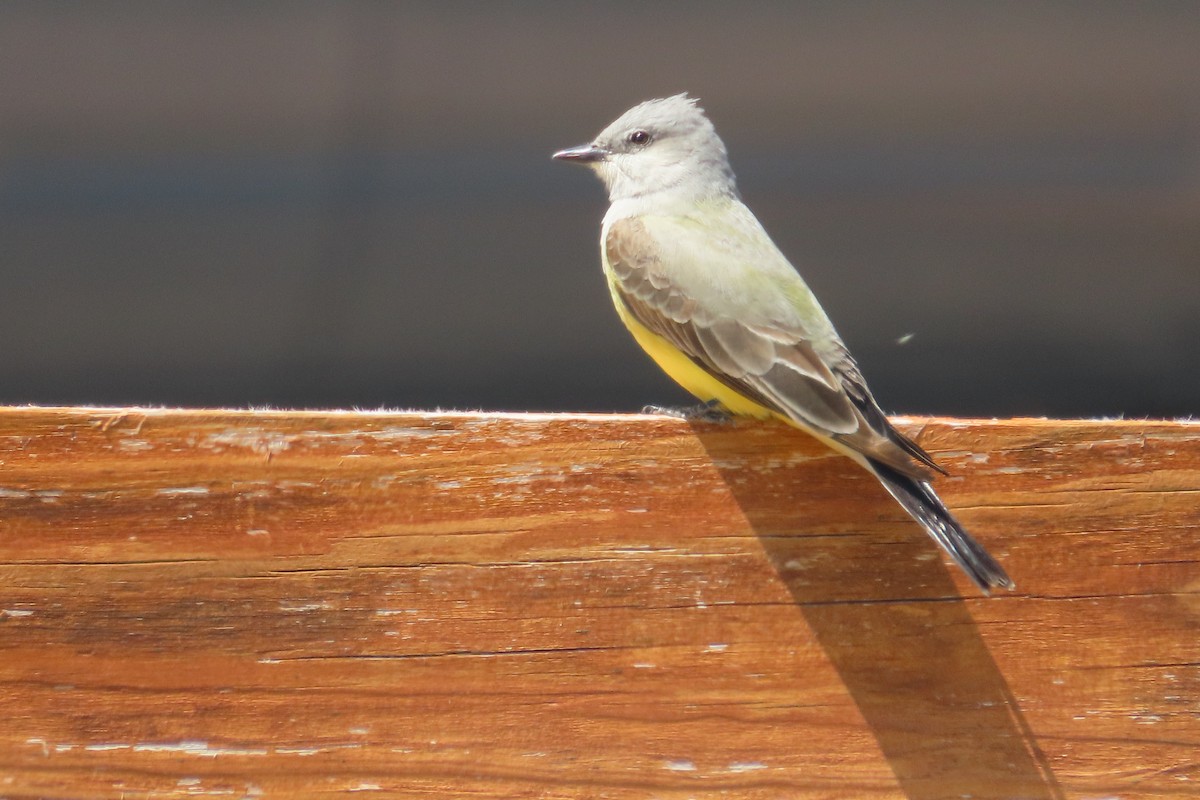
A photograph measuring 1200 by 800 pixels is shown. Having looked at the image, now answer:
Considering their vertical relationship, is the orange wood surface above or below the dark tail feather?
below

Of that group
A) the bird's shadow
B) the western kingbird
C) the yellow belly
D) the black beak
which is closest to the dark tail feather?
the western kingbird

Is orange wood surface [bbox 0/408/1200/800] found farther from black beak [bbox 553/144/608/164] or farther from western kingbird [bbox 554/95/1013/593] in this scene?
black beak [bbox 553/144/608/164]

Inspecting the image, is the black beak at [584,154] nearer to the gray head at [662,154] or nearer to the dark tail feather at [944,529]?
the gray head at [662,154]

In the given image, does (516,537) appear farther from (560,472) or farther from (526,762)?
(526,762)

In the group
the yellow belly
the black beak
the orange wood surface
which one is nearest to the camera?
the orange wood surface

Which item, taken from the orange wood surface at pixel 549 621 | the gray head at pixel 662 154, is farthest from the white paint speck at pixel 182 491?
the gray head at pixel 662 154

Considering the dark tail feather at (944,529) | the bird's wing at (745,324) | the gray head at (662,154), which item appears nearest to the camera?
the dark tail feather at (944,529)

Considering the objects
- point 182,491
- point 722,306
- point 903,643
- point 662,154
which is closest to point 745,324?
point 722,306
